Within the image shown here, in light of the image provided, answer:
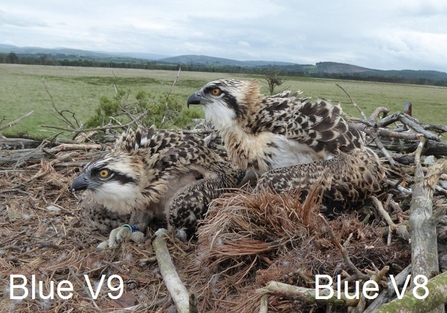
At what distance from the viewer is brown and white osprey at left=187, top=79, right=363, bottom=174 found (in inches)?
168

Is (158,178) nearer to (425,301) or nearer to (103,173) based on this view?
(103,173)

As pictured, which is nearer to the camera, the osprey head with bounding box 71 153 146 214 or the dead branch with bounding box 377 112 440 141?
the osprey head with bounding box 71 153 146 214

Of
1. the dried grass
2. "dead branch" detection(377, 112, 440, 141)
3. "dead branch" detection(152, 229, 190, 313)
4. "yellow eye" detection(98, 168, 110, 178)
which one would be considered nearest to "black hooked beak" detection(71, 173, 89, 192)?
"yellow eye" detection(98, 168, 110, 178)

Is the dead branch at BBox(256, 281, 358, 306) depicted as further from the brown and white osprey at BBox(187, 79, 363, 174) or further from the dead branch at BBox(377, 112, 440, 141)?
the dead branch at BBox(377, 112, 440, 141)

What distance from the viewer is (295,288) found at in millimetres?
2725

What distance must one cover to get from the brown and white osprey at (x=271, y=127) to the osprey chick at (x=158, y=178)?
1.21 ft

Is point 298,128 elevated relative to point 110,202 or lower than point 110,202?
elevated

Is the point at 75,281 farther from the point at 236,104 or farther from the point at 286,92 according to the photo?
the point at 286,92

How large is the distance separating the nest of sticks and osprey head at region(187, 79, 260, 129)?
34.6 inches

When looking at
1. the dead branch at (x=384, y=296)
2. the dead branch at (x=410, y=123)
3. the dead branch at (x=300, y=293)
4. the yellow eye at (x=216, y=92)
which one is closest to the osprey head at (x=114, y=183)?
the yellow eye at (x=216, y=92)

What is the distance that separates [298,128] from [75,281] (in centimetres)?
239

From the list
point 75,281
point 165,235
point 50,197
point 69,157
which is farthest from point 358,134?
point 69,157

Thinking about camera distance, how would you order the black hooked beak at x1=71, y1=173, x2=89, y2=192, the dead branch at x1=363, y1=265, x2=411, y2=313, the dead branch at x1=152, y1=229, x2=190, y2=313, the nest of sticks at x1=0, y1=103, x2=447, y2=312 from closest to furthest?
the dead branch at x1=363, y1=265, x2=411, y2=313 < the nest of sticks at x1=0, y1=103, x2=447, y2=312 < the dead branch at x1=152, y1=229, x2=190, y2=313 < the black hooked beak at x1=71, y1=173, x2=89, y2=192

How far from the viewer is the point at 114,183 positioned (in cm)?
428
